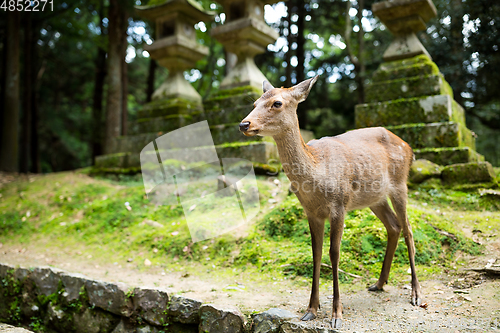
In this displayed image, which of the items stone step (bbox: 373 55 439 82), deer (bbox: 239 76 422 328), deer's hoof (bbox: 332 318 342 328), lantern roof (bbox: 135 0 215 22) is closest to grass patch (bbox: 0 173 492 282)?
A: deer (bbox: 239 76 422 328)

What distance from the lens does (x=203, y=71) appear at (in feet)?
56.5

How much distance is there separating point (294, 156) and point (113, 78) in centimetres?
927

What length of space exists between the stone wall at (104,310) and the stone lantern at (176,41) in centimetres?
534

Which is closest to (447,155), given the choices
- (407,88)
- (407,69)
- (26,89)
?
(407,88)

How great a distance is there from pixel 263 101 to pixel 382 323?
207cm

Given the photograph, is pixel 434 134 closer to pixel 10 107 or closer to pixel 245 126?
pixel 245 126

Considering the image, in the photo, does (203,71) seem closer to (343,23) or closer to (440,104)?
(343,23)

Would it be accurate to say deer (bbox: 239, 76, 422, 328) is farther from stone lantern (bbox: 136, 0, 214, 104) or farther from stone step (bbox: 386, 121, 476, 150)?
stone lantern (bbox: 136, 0, 214, 104)

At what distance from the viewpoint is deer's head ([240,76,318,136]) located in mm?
2951

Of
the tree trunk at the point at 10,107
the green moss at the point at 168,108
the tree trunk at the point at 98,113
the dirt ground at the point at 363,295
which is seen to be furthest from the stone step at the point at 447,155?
Answer: the tree trunk at the point at 10,107

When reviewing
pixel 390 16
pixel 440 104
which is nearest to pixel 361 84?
pixel 390 16

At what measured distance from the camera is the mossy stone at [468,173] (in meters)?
5.43

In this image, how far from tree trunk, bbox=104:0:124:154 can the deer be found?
8.66m

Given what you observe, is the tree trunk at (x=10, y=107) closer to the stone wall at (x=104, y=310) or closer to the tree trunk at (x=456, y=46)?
the stone wall at (x=104, y=310)
